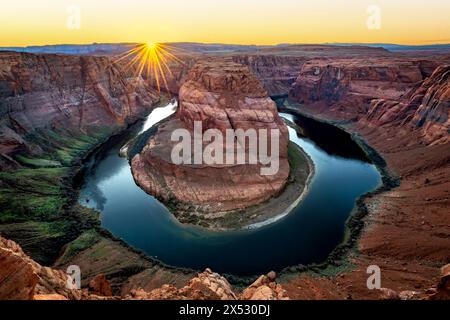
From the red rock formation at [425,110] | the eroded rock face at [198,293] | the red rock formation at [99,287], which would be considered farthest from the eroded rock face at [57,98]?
the red rock formation at [425,110]

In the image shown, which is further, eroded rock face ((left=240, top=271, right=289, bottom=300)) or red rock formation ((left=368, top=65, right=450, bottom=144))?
red rock formation ((left=368, top=65, right=450, bottom=144))

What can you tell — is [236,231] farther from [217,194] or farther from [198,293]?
[198,293]

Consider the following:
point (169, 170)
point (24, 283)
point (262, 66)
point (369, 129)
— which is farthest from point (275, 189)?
point (262, 66)

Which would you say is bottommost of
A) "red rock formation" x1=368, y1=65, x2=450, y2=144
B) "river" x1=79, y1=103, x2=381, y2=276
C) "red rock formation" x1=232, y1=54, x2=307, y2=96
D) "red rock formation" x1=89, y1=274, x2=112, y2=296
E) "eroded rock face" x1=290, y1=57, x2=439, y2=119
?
"river" x1=79, y1=103, x2=381, y2=276

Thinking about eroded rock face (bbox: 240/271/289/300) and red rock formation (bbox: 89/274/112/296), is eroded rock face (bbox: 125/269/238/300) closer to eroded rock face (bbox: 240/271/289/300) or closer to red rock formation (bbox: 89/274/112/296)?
eroded rock face (bbox: 240/271/289/300)

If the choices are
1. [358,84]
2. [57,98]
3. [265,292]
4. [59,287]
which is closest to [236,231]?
[265,292]

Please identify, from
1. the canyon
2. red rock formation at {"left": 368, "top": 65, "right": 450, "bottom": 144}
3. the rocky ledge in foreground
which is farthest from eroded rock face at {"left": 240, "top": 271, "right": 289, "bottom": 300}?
red rock formation at {"left": 368, "top": 65, "right": 450, "bottom": 144}
